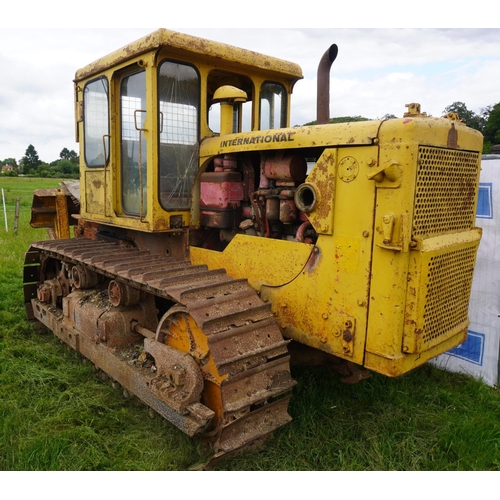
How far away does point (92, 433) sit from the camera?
344cm

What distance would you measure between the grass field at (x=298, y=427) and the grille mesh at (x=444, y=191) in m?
1.52

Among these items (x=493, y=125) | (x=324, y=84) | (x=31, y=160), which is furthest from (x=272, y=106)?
(x=31, y=160)

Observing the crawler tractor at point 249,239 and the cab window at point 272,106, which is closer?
the crawler tractor at point 249,239

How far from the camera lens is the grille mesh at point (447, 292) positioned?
2.99 metres

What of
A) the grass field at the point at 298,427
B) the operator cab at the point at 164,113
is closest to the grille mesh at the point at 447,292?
the grass field at the point at 298,427

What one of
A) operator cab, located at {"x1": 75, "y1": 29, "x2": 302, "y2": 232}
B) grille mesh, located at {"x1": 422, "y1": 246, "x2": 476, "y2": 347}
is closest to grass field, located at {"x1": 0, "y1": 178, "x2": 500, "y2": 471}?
grille mesh, located at {"x1": 422, "y1": 246, "x2": 476, "y2": 347}

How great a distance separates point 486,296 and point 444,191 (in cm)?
218

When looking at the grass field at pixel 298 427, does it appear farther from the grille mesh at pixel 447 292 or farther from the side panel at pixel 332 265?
the grille mesh at pixel 447 292

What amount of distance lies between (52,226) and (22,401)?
10.3 ft

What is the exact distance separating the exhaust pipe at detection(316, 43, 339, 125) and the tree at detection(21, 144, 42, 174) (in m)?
69.0

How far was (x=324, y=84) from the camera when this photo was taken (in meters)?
3.63

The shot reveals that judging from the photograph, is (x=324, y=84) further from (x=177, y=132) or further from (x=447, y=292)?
(x=447, y=292)

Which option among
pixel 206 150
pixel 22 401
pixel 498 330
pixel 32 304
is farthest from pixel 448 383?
pixel 32 304

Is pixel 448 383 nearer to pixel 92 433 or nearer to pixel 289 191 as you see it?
pixel 289 191
